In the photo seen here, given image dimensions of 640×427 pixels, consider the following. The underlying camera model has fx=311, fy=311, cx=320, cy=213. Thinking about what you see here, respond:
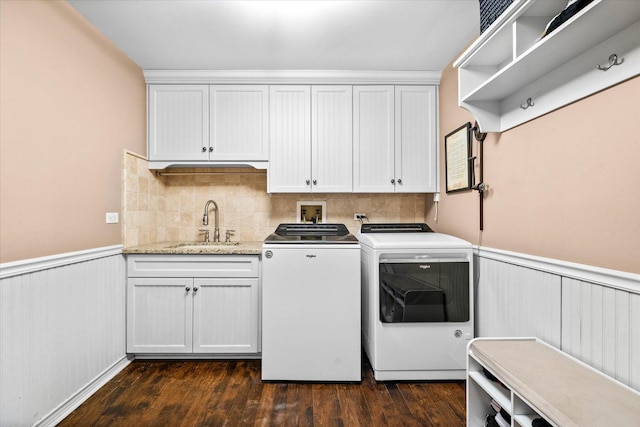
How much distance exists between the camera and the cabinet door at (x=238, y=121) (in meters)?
2.71

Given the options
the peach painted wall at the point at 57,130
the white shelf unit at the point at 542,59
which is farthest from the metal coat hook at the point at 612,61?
the peach painted wall at the point at 57,130

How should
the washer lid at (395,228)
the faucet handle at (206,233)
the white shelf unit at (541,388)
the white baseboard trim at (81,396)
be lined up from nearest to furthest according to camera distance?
the white shelf unit at (541,388)
the white baseboard trim at (81,396)
the washer lid at (395,228)
the faucet handle at (206,233)

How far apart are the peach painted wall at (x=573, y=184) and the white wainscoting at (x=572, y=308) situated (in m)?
0.06

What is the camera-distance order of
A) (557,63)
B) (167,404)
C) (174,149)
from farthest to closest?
(174,149) < (167,404) < (557,63)

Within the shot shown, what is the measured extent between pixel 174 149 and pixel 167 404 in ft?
6.37

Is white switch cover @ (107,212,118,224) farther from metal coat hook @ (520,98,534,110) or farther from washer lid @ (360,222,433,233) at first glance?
metal coat hook @ (520,98,534,110)

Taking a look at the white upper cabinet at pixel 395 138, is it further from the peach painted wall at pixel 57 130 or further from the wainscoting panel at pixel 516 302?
the peach painted wall at pixel 57 130

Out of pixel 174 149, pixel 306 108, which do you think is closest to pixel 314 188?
pixel 306 108

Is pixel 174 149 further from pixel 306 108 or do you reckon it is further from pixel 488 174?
pixel 488 174

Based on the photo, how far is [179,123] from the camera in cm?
271

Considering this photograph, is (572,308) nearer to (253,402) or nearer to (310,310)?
(310,310)

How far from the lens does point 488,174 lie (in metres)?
1.99

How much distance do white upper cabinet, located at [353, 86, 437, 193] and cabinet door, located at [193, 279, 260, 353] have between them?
133 centimetres

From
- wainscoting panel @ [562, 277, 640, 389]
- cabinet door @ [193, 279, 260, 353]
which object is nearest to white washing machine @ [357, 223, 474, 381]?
wainscoting panel @ [562, 277, 640, 389]
